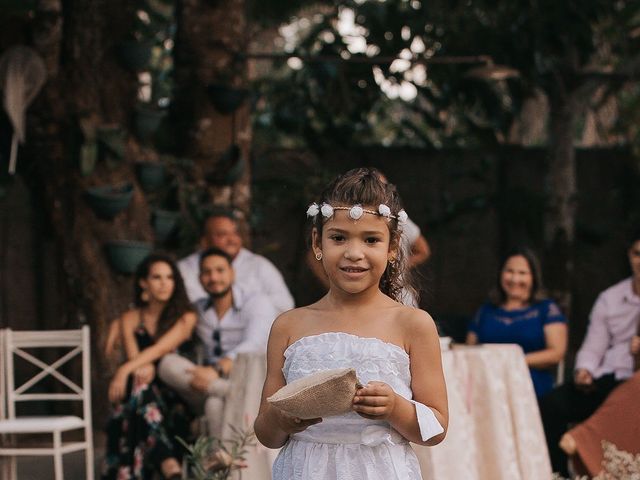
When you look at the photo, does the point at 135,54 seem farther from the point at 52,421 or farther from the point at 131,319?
the point at 52,421

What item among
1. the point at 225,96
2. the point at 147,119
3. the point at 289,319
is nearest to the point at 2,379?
the point at 147,119

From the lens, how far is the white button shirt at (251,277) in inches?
287

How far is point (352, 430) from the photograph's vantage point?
117 inches

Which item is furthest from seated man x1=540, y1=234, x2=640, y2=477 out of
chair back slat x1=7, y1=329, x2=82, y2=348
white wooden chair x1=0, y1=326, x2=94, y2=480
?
chair back slat x1=7, y1=329, x2=82, y2=348

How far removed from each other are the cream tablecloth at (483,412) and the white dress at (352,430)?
7.66ft

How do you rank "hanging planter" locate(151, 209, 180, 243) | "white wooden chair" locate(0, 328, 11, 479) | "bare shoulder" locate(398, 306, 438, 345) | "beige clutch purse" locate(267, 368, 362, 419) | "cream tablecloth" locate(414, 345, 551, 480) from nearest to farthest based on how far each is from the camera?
"beige clutch purse" locate(267, 368, 362, 419), "bare shoulder" locate(398, 306, 438, 345), "cream tablecloth" locate(414, 345, 551, 480), "white wooden chair" locate(0, 328, 11, 479), "hanging planter" locate(151, 209, 180, 243)

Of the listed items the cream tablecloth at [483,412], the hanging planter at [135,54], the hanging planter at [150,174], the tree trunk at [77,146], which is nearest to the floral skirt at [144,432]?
the cream tablecloth at [483,412]

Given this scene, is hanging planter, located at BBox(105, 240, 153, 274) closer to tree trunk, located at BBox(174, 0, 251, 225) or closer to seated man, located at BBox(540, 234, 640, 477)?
tree trunk, located at BBox(174, 0, 251, 225)

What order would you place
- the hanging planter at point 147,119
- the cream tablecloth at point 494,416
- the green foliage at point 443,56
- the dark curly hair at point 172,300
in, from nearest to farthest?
the cream tablecloth at point 494,416
the dark curly hair at point 172,300
the hanging planter at point 147,119
the green foliage at point 443,56

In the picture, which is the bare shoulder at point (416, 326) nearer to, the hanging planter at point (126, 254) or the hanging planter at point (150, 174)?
the hanging planter at point (126, 254)

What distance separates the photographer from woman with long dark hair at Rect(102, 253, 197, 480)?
6.18 m

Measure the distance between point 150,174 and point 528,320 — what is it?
2551 mm

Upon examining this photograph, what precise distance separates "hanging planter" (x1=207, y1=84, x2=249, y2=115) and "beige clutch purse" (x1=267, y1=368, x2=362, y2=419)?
5.72 metres

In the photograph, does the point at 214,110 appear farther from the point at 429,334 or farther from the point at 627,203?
the point at 429,334
